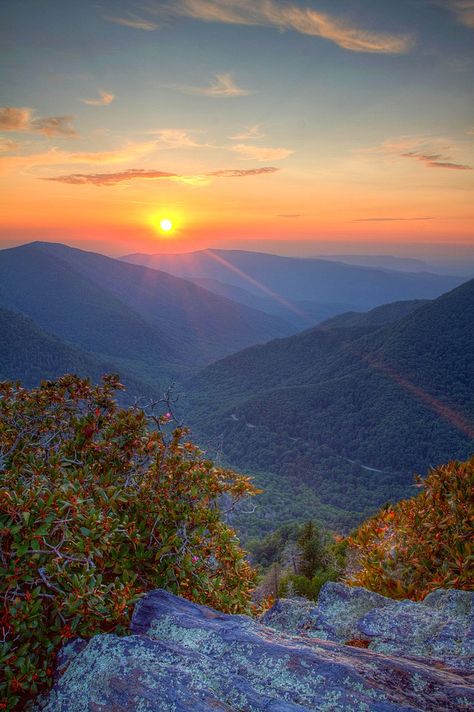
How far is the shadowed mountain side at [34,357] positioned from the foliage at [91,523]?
14427cm

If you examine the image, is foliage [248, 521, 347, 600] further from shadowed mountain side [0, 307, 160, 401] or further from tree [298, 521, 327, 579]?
shadowed mountain side [0, 307, 160, 401]

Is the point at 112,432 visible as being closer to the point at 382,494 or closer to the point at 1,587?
the point at 1,587

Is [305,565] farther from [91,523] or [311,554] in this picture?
[91,523]

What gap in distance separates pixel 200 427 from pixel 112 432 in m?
156

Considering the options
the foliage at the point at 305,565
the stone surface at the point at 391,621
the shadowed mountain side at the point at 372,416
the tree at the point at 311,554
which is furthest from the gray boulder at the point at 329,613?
the shadowed mountain side at the point at 372,416

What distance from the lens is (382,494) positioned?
105938 millimetres

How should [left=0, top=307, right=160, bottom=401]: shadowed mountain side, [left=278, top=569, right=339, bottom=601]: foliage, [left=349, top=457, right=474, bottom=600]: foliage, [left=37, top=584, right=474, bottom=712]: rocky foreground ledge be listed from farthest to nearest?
[left=0, top=307, right=160, bottom=401]: shadowed mountain side, [left=278, top=569, right=339, bottom=601]: foliage, [left=349, top=457, right=474, bottom=600]: foliage, [left=37, top=584, right=474, bottom=712]: rocky foreground ledge

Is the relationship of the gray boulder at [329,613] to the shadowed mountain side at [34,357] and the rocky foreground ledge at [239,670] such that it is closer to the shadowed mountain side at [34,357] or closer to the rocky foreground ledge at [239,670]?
the rocky foreground ledge at [239,670]

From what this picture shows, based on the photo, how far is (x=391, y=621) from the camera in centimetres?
694

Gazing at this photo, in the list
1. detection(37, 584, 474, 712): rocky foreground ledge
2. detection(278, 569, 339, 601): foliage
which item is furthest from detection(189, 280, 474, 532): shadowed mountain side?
detection(37, 584, 474, 712): rocky foreground ledge

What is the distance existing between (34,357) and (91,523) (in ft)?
559

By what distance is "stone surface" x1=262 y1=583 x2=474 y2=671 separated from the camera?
6.28m

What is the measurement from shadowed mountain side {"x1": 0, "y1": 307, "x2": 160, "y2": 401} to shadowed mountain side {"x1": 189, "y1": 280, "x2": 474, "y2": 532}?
4616 cm

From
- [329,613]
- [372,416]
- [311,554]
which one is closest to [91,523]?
[329,613]
